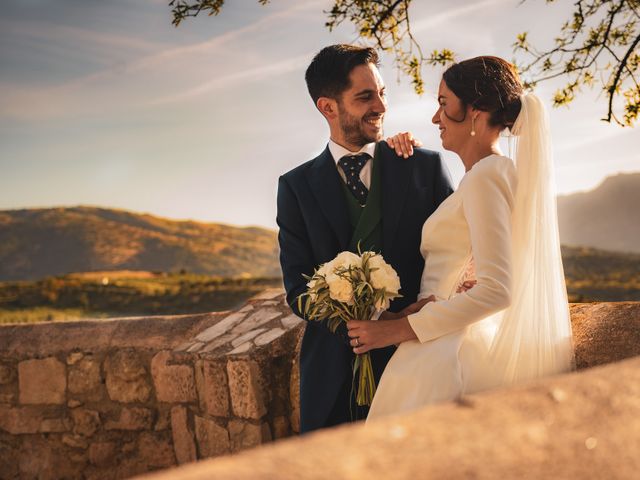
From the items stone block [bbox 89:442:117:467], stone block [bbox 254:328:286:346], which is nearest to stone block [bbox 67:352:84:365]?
stone block [bbox 89:442:117:467]

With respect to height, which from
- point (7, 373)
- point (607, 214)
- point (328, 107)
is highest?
point (328, 107)

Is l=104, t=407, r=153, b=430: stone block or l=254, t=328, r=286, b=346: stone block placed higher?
l=254, t=328, r=286, b=346: stone block

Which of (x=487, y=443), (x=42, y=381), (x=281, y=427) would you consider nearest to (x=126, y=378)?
(x=42, y=381)

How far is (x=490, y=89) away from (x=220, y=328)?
2406 mm

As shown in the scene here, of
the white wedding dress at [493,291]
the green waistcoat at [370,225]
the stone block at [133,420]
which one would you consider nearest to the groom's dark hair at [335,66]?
the green waistcoat at [370,225]

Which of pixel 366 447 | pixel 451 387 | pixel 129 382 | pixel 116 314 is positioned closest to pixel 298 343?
pixel 129 382

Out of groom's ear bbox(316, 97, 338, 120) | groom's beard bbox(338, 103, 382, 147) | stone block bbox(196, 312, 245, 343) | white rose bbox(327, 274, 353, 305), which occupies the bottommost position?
stone block bbox(196, 312, 245, 343)

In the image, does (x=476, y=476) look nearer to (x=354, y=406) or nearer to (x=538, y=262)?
(x=538, y=262)

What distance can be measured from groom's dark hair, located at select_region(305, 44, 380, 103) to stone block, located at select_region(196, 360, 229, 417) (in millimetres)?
1675

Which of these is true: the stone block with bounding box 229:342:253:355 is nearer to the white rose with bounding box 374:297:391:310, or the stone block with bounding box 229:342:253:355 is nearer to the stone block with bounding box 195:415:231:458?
the stone block with bounding box 195:415:231:458

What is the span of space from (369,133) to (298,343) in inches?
55.1

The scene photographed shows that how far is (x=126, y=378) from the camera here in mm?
4078

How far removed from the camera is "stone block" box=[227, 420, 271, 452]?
3451 millimetres

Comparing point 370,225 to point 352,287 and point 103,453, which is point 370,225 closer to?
point 352,287
